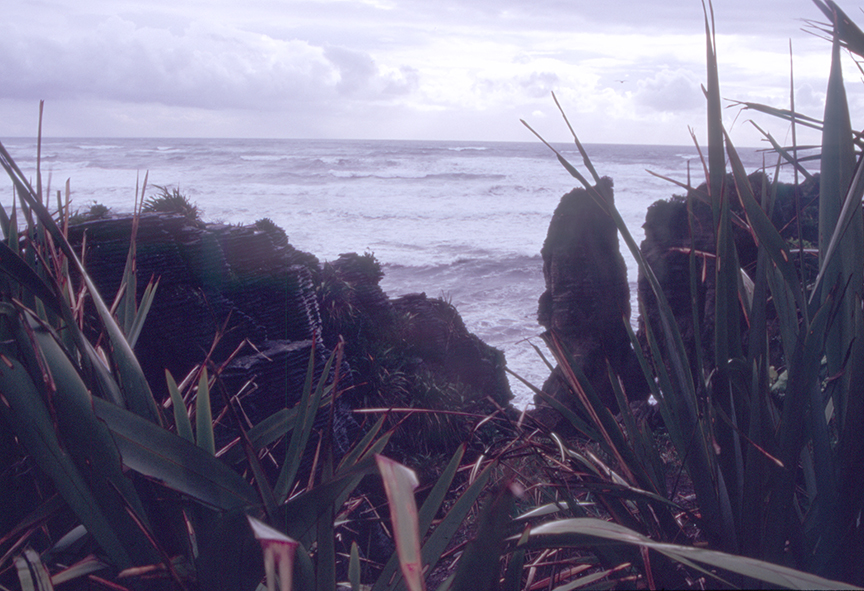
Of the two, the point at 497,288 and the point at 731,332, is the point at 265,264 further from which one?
the point at 497,288

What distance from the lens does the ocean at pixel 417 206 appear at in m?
22.7

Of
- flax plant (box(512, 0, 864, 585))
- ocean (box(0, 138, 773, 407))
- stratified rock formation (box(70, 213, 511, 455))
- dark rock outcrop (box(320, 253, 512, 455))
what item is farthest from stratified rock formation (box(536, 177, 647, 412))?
flax plant (box(512, 0, 864, 585))

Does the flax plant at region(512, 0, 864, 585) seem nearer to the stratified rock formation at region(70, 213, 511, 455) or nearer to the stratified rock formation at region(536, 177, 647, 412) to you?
the stratified rock formation at region(70, 213, 511, 455)

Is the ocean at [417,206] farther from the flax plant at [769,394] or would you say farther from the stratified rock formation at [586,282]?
the flax plant at [769,394]

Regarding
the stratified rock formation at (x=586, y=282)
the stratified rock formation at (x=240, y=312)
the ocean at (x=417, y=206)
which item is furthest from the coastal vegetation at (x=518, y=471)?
the ocean at (x=417, y=206)

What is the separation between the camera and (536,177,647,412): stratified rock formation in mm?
12742

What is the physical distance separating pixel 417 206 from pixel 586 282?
2487 cm

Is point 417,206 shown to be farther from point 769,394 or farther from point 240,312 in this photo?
point 769,394

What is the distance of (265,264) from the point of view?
596 centimetres

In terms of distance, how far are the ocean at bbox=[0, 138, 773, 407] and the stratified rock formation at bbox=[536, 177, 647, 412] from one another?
2.09 metres

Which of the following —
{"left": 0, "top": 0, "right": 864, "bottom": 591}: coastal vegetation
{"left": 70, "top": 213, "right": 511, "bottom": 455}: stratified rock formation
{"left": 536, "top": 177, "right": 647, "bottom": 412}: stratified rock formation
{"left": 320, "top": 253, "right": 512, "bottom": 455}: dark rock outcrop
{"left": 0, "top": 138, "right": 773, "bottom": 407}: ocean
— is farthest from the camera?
{"left": 0, "top": 138, "right": 773, "bottom": 407}: ocean

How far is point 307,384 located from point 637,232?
98.0 ft

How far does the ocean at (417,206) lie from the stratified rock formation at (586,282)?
82.4 inches

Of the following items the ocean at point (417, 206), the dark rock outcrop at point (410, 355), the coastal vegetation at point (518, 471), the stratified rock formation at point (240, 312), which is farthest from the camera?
the ocean at point (417, 206)
